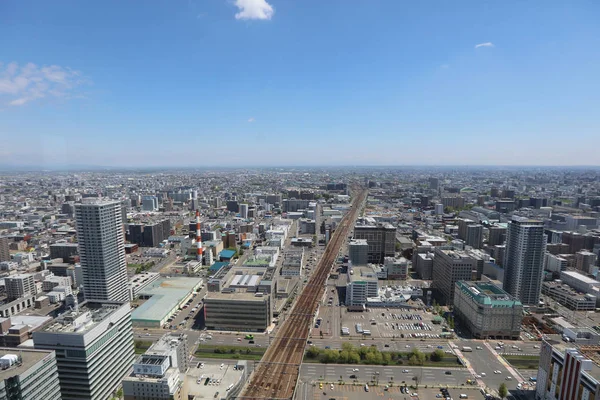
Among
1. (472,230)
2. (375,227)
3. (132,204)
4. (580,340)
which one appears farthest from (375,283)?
(132,204)

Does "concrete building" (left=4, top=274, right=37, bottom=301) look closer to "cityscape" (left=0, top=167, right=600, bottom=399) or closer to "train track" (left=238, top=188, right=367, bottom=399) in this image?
"cityscape" (left=0, top=167, right=600, bottom=399)

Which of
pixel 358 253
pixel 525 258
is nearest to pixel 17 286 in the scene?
pixel 358 253

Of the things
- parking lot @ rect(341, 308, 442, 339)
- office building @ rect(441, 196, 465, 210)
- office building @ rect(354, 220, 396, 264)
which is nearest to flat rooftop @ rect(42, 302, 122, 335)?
parking lot @ rect(341, 308, 442, 339)

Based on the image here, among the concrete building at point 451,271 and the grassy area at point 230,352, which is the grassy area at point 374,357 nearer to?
the grassy area at point 230,352

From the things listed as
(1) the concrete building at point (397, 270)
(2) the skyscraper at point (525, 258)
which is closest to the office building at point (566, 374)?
(2) the skyscraper at point (525, 258)

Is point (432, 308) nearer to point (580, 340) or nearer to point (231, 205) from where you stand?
point (580, 340)

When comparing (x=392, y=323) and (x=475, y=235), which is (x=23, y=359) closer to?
(x=392, y=323)
